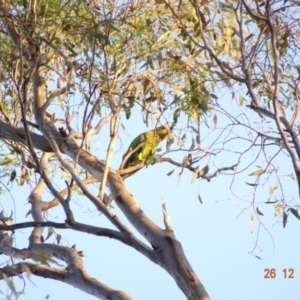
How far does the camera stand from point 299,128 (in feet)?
9.75

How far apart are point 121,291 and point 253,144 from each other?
2.67ft

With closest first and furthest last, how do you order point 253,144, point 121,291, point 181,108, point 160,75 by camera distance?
1. point 121,291
2. point 253,144
3. point 181,108
4. point 160,75

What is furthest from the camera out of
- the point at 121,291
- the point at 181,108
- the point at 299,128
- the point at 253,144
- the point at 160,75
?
the point at 160,75

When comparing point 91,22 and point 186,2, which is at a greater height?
point 186,2

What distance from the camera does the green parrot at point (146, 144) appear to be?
3.69 metres

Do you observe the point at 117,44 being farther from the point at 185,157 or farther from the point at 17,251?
the point at 17,251

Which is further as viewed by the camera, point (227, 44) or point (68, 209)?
point (227, 44)

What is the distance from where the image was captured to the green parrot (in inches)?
145

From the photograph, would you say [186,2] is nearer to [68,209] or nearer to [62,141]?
[62,141]

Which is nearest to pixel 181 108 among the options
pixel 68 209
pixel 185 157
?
pixel 185 157

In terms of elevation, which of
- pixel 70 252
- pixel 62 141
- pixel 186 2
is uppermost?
pixel 186 2

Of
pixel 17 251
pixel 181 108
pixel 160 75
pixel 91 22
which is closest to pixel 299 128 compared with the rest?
pixel 181 108

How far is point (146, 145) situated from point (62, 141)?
2.55 feet

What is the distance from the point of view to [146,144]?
376 cm
